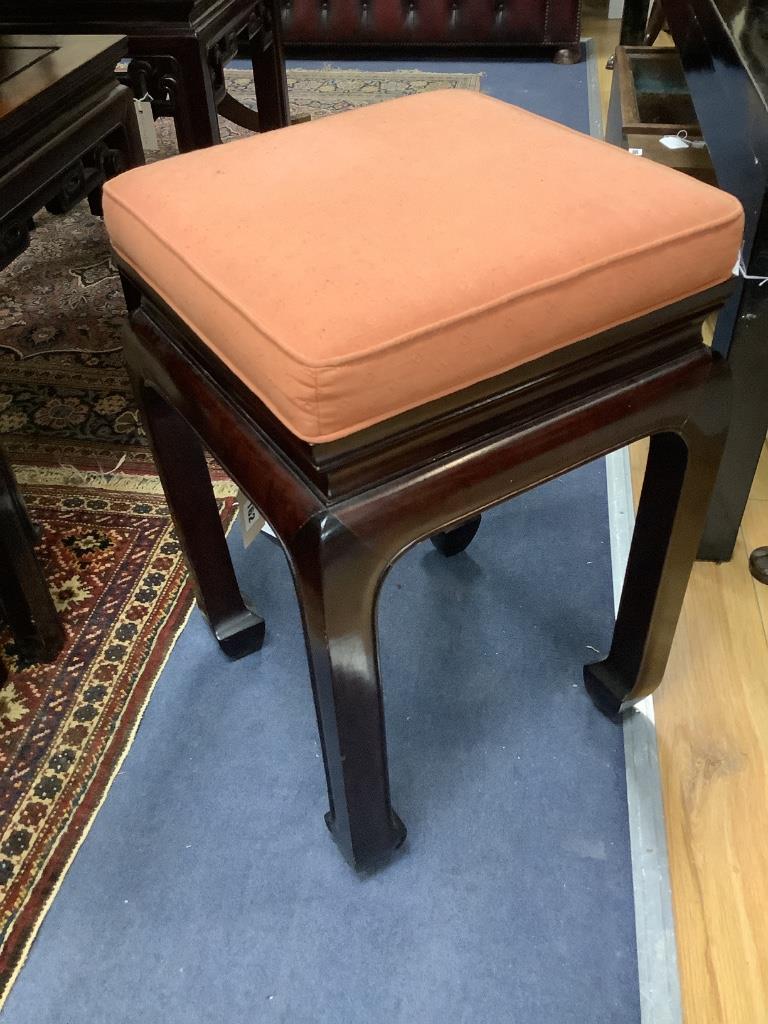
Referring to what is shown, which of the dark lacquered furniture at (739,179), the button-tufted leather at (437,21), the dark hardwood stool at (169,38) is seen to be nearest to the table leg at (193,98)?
the dark hardwood stool at (169,38)

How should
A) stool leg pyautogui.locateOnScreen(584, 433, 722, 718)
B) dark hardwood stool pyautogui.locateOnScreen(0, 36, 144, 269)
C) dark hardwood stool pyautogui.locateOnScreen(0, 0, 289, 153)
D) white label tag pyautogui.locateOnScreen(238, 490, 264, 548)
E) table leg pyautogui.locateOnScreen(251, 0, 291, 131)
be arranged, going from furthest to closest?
table leg pyautogui.locateOnScreen(251, 0, 291, 131) → dark hardwood stool pyautogui.locateOnScreen(0, 0, 289, 153) → white label tag pyautogui.locateOnScreen(238, 490, 264, 548) → dark hardwood stool pyautogui.locateOnScreen(0, 36, 144, 269) → stool leg pyautogui.locateOnScreen(584, 433, 722, 718)

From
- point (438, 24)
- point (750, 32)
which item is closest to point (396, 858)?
point (750, 32)

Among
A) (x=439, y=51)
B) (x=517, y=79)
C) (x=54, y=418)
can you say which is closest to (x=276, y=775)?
(x=54, y=418)

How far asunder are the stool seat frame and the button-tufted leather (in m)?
2.37

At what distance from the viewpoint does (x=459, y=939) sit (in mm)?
730

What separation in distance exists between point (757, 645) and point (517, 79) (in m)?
2.14

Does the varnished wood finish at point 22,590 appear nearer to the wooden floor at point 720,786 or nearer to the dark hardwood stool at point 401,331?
the dark hardwood stool at point 401,331

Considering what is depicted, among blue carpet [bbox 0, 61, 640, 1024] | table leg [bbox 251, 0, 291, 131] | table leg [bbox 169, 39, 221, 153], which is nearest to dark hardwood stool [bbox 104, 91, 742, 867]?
blue carpet [bbox 0, 61, 640, 1024]

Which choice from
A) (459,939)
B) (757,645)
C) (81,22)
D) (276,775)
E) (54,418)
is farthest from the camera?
(54,418)

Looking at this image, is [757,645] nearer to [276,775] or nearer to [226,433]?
[276,775]

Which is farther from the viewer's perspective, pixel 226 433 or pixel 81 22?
pixel 81 22

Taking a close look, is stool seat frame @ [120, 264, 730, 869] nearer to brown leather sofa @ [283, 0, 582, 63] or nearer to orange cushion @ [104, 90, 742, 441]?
orange cushion @ [104, 90, 742, 441]

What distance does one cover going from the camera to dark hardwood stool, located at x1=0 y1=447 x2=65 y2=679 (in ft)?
2.80

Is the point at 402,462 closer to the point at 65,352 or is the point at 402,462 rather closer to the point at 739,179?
the point at 739,179
